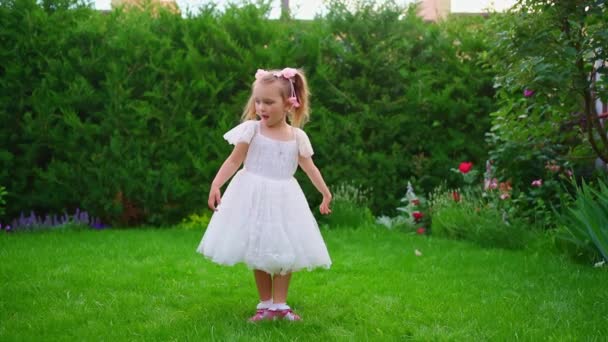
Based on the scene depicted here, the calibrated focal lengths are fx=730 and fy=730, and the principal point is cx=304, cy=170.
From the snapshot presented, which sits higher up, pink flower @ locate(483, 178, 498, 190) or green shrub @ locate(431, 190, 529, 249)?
pink flower @ locate(483, 178, 498, 190)

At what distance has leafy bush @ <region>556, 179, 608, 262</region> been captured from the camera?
4.93m

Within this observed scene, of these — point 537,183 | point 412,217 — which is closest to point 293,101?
point 537,183

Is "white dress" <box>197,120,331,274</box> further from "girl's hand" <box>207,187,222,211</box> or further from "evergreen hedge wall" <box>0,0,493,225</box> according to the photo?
"evergreen hedge wall" <box>0,0,493,225</box>

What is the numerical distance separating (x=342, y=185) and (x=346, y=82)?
131cm

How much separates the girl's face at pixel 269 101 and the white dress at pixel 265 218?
0.13 metres

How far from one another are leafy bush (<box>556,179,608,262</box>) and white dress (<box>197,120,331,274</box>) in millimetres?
2002

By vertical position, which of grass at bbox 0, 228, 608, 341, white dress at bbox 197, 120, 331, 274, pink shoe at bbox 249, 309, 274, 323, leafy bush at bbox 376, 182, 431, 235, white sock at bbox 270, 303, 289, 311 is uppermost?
white dress at bbox 197, 120, 331, 274

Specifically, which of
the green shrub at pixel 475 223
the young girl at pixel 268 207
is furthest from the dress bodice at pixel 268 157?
the green shrub at pixel 475 223

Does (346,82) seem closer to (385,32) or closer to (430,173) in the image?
(385,32)

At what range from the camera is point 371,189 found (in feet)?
28.4

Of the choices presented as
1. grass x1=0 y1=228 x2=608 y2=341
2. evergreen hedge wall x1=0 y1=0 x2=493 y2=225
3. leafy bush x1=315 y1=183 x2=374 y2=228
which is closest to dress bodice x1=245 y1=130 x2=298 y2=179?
grass x1=0 y1=228 x2=608 y2=341

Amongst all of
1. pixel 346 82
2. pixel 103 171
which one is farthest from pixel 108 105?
pixel 346 82

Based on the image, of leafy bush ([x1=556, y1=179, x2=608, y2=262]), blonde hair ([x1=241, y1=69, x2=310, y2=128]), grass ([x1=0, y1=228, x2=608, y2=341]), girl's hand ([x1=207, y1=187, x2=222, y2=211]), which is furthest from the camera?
leafy bush ([x1=556, y1=179, x2=608, y2=262])

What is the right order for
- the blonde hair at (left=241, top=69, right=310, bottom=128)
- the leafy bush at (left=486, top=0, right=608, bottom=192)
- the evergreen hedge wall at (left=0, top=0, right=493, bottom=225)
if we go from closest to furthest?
1. the blonde hair at (left=241, top=69, right=310, bottom=128)
2. the leafy bush at (left=486, top=0, right=608, bottom=192)
3. the evergreen hedge wall at (left=0, top=0, right=493, bottom=225)
